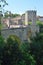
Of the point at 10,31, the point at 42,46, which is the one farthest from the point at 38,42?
the point at 10,31

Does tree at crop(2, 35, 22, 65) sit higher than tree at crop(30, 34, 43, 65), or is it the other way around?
tree at crop(2, 35, 22, 65)

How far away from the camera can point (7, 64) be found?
712 centimetres

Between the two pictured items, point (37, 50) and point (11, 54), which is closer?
point (11, 54)

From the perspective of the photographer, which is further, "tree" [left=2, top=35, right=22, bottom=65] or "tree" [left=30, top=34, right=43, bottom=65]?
"tree" [left=30, top=34, right=43, bottom=65]

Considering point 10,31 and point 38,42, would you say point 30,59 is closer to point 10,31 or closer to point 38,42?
point 38,42

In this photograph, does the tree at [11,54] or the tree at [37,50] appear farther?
the tree at [37,50]

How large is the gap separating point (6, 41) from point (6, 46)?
10.9 inches

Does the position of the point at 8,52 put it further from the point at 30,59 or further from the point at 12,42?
the point at 30,59

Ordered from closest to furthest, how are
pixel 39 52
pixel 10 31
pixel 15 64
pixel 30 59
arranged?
pixel 15 64, pixel 30 59, pixel 39 52, pixel 10 31

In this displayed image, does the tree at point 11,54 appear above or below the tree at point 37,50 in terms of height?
above

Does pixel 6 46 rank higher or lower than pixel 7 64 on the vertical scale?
higher

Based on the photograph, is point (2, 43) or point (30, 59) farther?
point (30, 59)

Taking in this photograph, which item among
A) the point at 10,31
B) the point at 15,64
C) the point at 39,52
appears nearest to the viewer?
the point at 15,64

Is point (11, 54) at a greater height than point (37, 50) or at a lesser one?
greater
